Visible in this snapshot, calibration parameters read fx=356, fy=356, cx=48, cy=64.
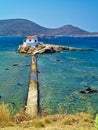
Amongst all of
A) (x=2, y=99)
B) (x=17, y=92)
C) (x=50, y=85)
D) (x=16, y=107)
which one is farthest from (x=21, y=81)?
(x=16, y=107)

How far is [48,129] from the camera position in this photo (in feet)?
43.6

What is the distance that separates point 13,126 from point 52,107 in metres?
8.66

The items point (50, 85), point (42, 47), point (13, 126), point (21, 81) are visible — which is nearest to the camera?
point (13, 126)

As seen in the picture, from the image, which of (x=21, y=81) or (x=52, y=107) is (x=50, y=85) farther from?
(x=52, y=107)

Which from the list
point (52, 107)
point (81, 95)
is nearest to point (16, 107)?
point (52, 107)

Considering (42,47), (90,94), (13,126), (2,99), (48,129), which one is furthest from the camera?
(42,47)

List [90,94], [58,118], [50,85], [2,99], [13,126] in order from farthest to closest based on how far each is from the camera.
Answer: [50,85] → [90,94] → [2,99] → [58,118] → [13,126]

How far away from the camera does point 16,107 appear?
73.7ft

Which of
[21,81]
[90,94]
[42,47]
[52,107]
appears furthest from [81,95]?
[42,47]

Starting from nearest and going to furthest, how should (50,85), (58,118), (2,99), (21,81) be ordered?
(58,118) → (2,99) → (50,85) → (21,81)

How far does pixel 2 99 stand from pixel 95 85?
10.5 m

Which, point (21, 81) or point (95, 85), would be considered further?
point (21, 81)

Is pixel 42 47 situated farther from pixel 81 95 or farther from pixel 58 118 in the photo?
pixel 58 118

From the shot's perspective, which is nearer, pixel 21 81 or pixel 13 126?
pixel 13 126
